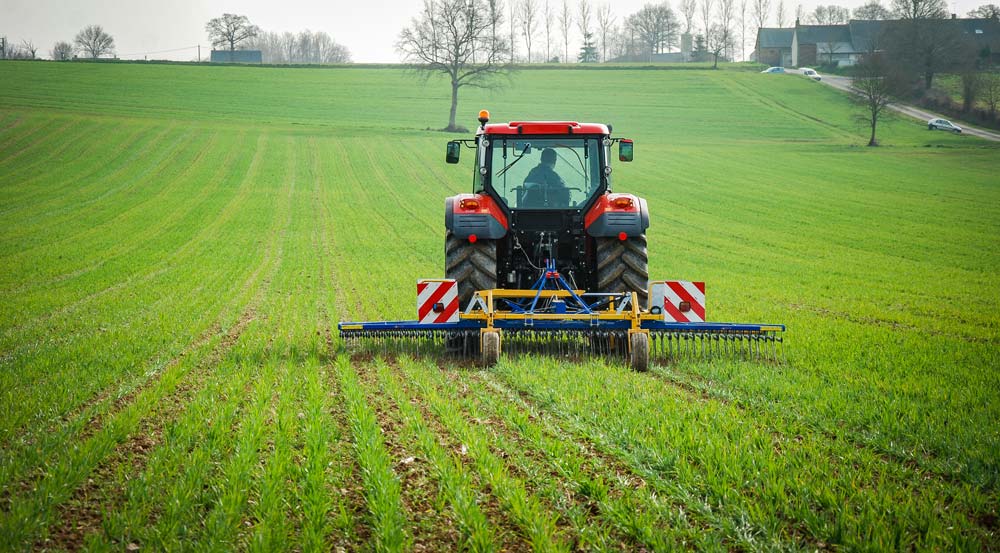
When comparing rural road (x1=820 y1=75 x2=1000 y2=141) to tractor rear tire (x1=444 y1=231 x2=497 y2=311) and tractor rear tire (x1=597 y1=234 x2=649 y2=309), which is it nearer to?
tractor rear tire (x1=597 y1=234 x2=649 y2=309)

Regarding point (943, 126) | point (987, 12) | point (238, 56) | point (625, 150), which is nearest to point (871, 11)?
point (987, 12)

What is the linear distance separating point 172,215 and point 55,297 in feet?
48.4

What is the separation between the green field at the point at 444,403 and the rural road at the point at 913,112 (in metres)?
29.8

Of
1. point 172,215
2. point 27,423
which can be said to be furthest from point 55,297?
point 172,215

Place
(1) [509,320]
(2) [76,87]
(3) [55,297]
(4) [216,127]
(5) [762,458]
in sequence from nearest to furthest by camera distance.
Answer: (5) [762,458] → (1) [509,320] → (3) [55,297] → (4) [216,127] → (2) [76,87]

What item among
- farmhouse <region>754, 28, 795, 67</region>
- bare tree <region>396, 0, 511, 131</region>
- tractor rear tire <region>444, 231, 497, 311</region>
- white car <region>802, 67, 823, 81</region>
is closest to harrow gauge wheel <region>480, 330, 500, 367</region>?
tractor rear tire <region>444, 231, 497, 311</region>

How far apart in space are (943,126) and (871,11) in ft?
201

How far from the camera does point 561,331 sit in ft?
29.5

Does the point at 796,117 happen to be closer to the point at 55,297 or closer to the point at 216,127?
the point at 216,127

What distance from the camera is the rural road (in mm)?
53500

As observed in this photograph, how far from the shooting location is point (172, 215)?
2777 cm

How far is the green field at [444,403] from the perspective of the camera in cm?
418

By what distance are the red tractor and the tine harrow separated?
36 cm

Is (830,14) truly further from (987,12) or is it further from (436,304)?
(436,304)
